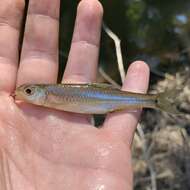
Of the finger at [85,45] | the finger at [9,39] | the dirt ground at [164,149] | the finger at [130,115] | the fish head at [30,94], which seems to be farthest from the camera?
the dirt ground at [164,149]

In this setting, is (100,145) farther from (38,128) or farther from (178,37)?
(178,37)

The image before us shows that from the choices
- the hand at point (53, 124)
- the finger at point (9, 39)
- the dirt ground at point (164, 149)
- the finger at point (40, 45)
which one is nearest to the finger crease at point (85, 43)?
the hand at point (53, 124)

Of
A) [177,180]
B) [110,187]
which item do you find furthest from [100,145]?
[177,180]

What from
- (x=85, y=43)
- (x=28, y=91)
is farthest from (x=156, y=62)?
(x=28, y=91)

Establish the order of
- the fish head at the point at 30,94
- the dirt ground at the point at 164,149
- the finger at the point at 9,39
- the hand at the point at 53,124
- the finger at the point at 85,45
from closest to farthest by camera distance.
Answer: the hand at the point at 53,124 → the fish head at the point at 30,94 → the finger at the point at 9,39 → the finger at the point at 85,45 → the dirt ground at the point at 164,149

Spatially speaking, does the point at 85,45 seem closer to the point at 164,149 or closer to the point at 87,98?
the point at 87,98

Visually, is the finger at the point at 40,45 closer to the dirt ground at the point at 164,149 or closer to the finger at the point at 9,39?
the finger at the point at 9,39

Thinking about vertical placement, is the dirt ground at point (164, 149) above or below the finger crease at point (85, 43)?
→ below

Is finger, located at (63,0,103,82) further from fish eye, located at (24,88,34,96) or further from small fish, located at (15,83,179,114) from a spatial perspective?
fish eye, located at (24,88,34,96)

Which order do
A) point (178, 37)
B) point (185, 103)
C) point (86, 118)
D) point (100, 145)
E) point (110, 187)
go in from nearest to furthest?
point (110, 187)
point (100, 145)
point (86, 118)
point (185, 103)
point (178, 37)
